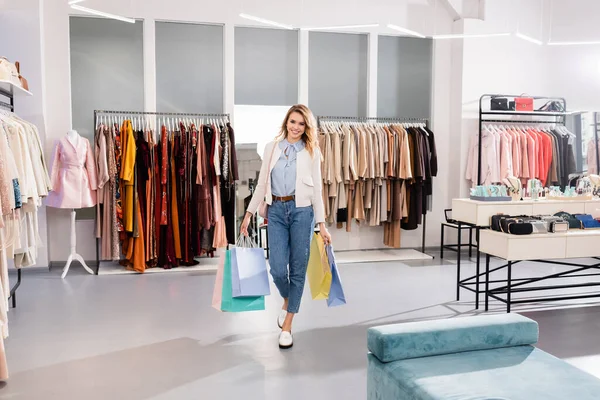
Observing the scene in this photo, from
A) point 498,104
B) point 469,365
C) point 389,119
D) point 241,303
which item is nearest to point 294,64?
point 389,119

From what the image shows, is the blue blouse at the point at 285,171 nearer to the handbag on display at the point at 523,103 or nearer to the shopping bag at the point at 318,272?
the shopping bag at the point at 318,272

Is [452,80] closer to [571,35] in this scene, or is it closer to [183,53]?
[571,35]

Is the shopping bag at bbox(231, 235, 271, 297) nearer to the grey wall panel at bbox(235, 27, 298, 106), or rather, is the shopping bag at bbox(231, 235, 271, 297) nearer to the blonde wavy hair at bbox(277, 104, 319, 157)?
the blonde wavy hair at bbox(277, 104, 319, 157)

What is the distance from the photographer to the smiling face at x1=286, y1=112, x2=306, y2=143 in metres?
3.60

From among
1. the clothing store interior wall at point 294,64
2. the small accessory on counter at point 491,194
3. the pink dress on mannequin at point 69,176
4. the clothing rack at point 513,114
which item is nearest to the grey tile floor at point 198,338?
the pink dress on mannequin at point 69,176

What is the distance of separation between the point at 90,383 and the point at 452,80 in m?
5.95

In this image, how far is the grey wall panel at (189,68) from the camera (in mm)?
6711

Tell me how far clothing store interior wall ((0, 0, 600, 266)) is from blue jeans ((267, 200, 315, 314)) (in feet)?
11.4

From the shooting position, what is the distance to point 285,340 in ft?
12.0

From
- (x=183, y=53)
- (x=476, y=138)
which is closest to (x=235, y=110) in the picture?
(x=183, y=53)

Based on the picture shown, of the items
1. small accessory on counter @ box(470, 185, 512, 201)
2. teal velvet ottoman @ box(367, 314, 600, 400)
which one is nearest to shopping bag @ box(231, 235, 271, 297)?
teal velvet ottoman @ box(367, 314, 600, 400)

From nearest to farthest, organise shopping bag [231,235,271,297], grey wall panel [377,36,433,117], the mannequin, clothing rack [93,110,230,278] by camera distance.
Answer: shopping bag [231,235,271,297]
the mannequin
clothing rack [93,110,230,278]
grey wall panel [377,36,433,117]

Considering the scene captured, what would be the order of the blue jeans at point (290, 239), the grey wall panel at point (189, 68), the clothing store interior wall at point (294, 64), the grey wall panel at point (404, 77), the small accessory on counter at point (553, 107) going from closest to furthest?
the blue jeans at point (290, 239) < the clothing store interior wall at point (294, 64) < the grey wall panel at point (189, 68) < the small accessory on counter at point (553, 107) < the grey wall panel at point (404, 77)

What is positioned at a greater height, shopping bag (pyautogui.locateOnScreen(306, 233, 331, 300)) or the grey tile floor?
shopping bag (pyautogui.locateOnScreen(306, 233, 331, 300))
